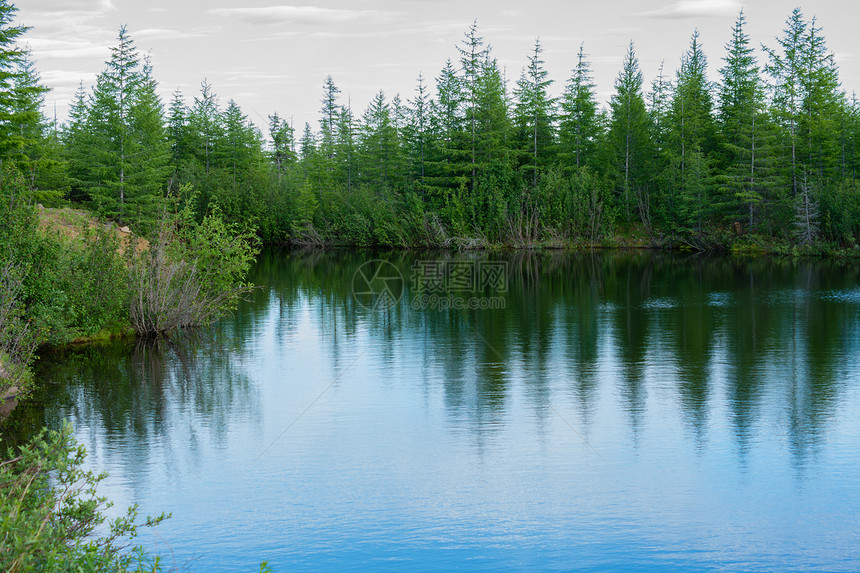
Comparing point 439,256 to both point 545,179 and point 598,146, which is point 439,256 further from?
point 598,146

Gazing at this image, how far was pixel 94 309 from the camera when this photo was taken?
1532 centimetres

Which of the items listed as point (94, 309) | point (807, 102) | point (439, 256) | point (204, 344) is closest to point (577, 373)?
point (204, 344)

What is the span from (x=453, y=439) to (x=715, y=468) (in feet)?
9.60

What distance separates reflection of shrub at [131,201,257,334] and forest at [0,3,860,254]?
21821 mm

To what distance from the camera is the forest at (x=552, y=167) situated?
42281mm

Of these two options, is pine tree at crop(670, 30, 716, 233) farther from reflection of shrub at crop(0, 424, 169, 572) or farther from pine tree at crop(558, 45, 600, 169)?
reflection of shrub at crop(0, 424, 169, 572)

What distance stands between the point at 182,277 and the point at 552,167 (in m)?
35.3

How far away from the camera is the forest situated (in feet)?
139

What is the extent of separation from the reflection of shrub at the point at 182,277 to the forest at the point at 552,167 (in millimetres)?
21821

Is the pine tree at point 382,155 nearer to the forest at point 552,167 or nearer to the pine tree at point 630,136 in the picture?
the forest at point 552,167

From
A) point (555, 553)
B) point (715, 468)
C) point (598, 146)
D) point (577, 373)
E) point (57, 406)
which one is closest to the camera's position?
point (555, 553)

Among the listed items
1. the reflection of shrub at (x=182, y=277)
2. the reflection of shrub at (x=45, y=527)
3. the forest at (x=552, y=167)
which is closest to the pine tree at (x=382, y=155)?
the forest at (x=552, y=167)

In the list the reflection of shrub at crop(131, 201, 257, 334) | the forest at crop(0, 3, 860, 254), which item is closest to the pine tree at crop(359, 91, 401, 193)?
the forest at crop(0, 3, 860, 254)

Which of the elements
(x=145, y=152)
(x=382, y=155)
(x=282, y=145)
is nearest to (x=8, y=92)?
(x=145, y=152)
